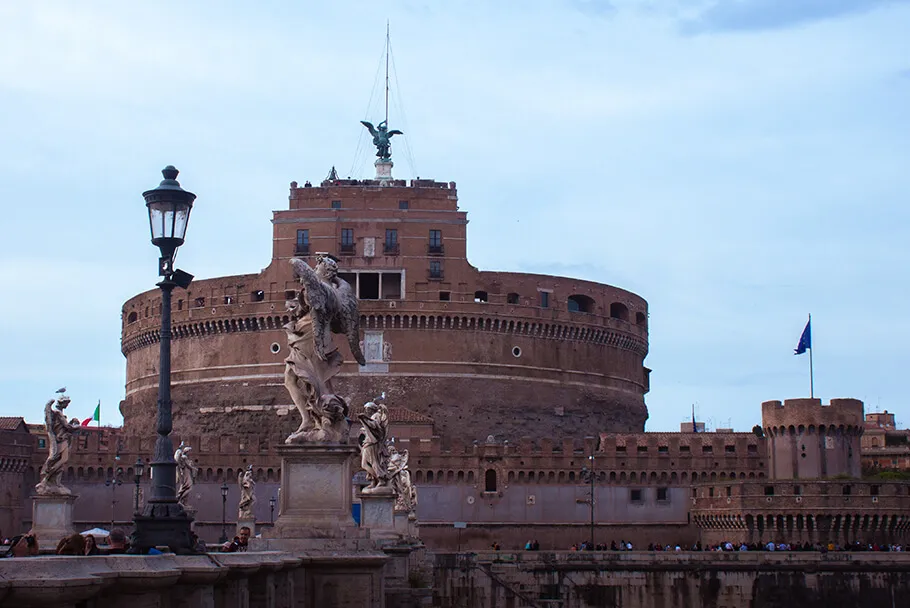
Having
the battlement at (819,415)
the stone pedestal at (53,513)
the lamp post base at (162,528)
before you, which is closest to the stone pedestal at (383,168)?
the battlement at (819,415)

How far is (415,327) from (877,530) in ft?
83.5

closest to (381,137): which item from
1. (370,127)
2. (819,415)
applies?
(370,127)

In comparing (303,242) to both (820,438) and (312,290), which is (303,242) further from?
(312,290)

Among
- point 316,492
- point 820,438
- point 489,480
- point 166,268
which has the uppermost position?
point 166,268

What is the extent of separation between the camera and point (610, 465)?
68562 mm

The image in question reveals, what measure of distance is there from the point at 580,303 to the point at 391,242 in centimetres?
1218

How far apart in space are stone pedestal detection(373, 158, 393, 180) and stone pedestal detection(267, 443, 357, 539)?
70043 mm

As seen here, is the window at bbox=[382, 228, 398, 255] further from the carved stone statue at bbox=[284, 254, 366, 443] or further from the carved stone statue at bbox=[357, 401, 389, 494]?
the carved stone statue at bbox=[284, 254, 366, 443]

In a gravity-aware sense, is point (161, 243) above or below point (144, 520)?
above

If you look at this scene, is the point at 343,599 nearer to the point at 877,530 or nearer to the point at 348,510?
the point at 348,510

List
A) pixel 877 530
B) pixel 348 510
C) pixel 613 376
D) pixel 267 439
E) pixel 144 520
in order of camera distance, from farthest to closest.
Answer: pixel 613 376
pixel 267 439
pixel 877 530
pixel 348 510
pixel 144 520

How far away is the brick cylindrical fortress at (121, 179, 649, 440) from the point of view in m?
75.2

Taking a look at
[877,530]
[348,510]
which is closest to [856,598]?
[877,530]

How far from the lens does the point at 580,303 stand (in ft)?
269
